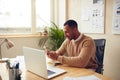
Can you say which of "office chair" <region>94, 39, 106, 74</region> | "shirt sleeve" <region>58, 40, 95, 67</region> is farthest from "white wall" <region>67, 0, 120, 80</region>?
"shirt sleeve" <region>58, 40, 95, 67</region>

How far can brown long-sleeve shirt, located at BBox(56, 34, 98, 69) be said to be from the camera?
2071 millimetres

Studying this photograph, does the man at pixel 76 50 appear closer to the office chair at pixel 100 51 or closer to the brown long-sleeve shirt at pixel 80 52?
the brown long-sleeve shirt at pixel 80 52

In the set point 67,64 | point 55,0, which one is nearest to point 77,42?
point 67,64

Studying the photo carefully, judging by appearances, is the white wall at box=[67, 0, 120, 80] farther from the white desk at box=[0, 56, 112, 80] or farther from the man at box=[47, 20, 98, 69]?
the white desk at box=[0, 56, 112, 80]

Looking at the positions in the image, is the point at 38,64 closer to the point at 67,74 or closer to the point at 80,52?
the point at 67,74

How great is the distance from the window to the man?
1.97 meters

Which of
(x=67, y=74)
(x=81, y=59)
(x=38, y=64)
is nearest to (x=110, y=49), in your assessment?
(x=81, y=59)

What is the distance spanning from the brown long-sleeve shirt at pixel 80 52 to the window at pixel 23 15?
197 cm

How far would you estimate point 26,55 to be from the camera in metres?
1.91

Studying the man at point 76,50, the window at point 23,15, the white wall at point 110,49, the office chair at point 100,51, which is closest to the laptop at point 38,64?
the man at point 76,50

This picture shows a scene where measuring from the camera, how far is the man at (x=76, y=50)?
6.81 ft

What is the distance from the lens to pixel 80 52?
2197mm

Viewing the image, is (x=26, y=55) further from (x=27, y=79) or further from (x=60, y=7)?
(x=60, y=7)

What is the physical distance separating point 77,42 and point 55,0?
2388 mm
